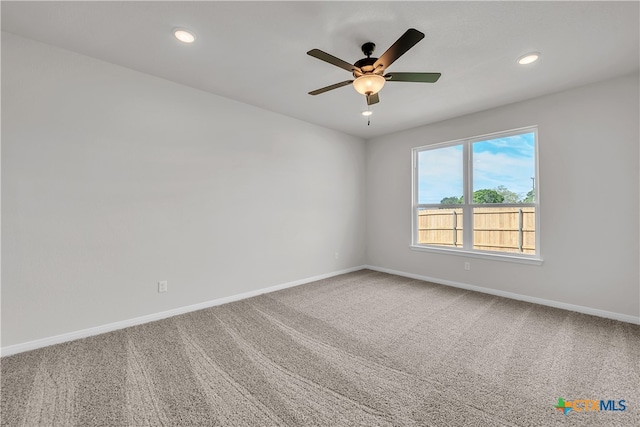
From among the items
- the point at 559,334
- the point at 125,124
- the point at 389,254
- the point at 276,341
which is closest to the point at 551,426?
the point at 559,334

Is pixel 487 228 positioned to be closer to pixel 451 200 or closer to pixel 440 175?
pixel 451 200

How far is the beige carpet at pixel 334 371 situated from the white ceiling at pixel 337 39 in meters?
2.59

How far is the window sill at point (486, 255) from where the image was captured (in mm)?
3351

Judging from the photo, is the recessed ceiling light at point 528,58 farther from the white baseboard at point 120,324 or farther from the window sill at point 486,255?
the white baseboard at point 120,324

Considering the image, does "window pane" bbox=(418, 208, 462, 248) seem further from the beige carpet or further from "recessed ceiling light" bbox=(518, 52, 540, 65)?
"recessed ceiling light" bbox=(518, 52, 540, 65)

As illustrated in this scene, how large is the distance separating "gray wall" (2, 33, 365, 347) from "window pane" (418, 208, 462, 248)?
2.22 metres

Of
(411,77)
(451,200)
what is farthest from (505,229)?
(411,77)

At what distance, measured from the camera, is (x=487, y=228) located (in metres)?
3.84

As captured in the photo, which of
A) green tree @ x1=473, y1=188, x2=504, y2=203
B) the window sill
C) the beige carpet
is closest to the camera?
the beige carpet

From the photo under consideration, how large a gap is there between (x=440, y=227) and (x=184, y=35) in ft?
13.7

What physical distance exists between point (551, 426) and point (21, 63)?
4517 mm

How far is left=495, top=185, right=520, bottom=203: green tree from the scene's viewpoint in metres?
3.57

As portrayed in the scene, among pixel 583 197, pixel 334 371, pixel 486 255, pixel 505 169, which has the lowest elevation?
pixel 334 371

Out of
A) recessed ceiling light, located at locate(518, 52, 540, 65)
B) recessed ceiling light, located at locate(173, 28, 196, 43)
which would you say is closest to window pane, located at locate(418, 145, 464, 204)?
recessed ceiling light, located at locate(518, 52, 540, 65)
